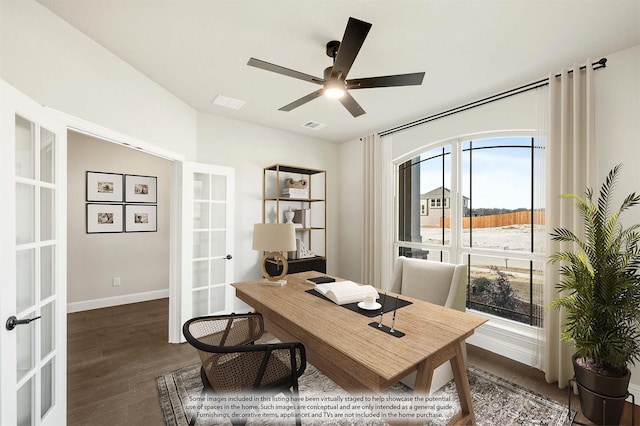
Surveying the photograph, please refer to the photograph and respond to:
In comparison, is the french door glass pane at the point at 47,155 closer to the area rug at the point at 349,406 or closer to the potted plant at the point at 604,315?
the area rug at the point at 349,406

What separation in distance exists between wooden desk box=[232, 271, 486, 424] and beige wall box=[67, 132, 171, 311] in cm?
326

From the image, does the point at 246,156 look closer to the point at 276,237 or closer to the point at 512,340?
the point at 276,237

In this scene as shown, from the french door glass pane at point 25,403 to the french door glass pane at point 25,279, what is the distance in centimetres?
39

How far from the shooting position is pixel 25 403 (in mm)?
1428

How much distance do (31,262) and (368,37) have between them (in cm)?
240

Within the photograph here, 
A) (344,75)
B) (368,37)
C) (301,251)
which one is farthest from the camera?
(301,251)

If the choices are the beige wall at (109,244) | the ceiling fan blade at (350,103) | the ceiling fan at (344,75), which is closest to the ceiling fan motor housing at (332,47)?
the ceiling fan at (344,75)

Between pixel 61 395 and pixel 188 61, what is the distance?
244cm

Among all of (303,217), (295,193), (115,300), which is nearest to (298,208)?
(303,217)

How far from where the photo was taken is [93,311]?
3.93m

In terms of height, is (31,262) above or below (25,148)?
below

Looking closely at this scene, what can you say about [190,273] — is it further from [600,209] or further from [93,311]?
[600,209]

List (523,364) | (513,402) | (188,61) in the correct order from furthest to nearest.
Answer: (523,364) < (188,61) < (513,402)

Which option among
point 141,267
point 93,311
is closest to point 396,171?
point 141,267
